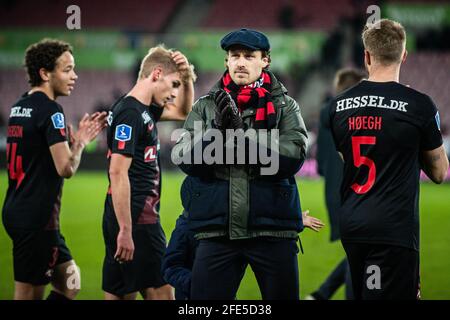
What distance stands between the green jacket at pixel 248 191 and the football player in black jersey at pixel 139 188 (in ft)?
2.85

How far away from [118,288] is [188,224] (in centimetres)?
106

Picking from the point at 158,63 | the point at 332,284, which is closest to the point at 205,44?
the point at 332,284

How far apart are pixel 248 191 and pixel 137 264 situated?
51.7 inches

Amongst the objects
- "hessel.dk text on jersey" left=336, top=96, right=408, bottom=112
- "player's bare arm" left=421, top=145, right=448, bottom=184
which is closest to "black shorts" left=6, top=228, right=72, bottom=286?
"hessel.dk text on jersey" left=336, top=96, right=408, bottom=112

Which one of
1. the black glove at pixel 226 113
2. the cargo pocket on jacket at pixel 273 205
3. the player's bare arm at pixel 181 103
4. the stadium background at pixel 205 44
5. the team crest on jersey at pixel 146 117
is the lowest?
the cargo pocket on jacket at pixel 273 205

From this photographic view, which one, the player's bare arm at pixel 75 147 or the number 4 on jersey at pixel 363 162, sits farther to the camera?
the player's bare arm at pixel 75 147

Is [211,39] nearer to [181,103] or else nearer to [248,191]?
[181,103]

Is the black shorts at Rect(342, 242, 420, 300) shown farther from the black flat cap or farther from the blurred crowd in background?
the blurred crowd in background

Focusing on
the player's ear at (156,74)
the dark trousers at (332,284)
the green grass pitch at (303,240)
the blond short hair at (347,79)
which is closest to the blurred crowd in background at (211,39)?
the green grass pitch at (303,240)

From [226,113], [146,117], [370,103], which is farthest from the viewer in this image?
[146,117]

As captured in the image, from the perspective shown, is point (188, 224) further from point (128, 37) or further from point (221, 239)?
point (128, 37)

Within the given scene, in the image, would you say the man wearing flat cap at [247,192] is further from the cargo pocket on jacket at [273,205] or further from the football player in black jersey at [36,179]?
the football player in black jersey at [36,179]

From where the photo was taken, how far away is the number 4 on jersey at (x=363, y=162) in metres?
3.91

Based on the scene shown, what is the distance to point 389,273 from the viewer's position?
12.6 feet
